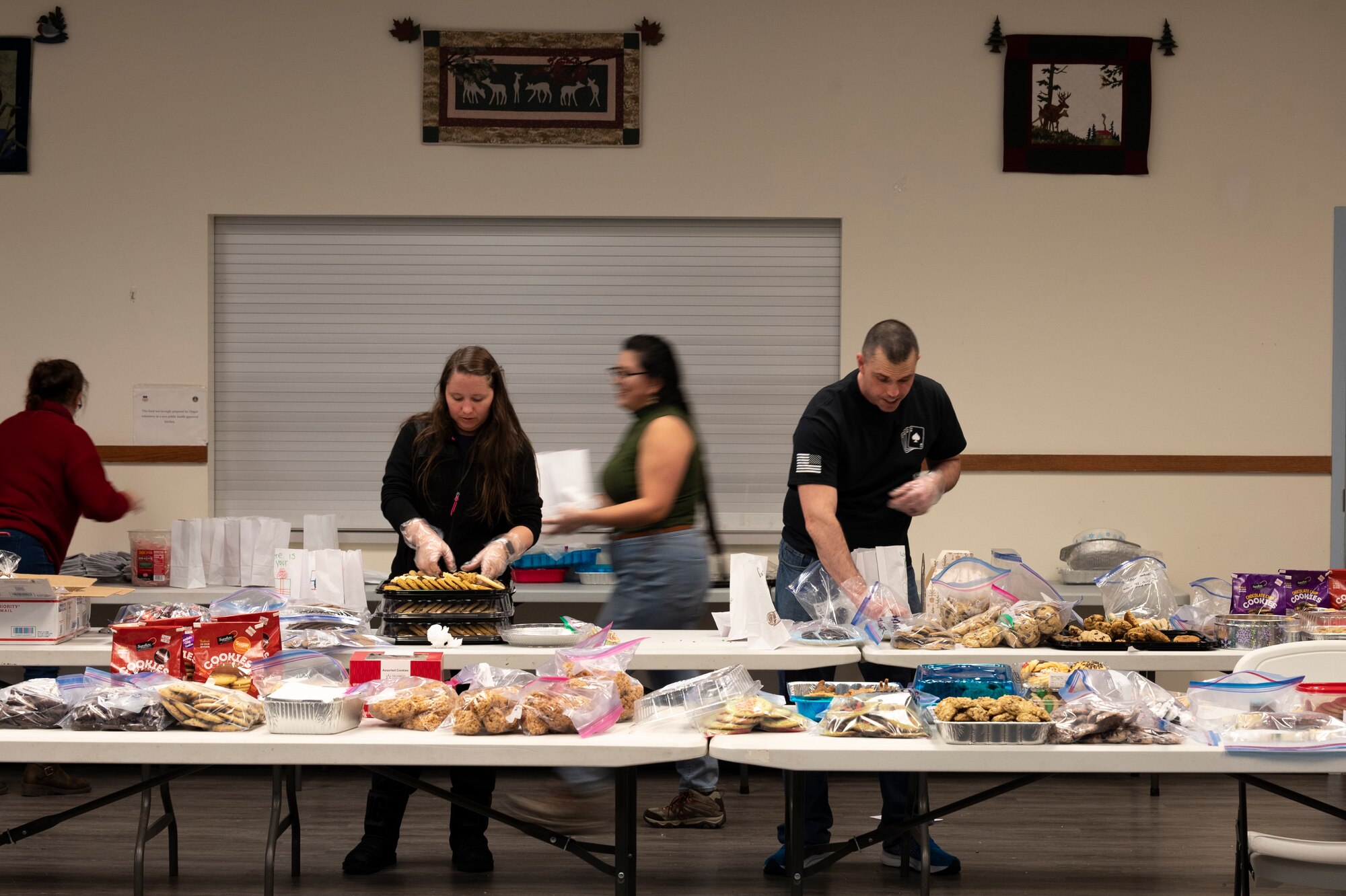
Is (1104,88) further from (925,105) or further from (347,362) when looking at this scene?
(347,362)

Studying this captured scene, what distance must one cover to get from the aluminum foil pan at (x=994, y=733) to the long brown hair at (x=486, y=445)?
5.40 ft

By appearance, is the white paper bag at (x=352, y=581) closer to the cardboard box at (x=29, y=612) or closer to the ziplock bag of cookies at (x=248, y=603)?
the ziplock bag of cookies at (x=248, y=603)

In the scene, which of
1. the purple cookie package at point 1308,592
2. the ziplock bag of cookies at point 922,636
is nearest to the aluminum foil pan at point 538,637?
the ziplock bag of cookies at point 922,636

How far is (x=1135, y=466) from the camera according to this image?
588cm

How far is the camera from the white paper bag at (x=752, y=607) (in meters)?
3.54

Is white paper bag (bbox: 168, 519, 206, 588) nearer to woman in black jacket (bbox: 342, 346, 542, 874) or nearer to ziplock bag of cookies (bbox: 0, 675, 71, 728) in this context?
woman in black jacket (bbox: 342, 346, 542, 874)

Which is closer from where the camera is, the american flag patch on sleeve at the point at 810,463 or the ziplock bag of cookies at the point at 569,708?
the ziplock bag of cookies at the point at 569,708

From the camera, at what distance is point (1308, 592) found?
365 cm

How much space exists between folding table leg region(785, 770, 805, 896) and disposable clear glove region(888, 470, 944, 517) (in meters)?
1.32

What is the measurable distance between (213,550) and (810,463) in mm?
2937

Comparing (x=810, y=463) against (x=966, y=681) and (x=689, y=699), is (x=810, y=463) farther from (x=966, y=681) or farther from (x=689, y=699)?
(x=689, y=699)

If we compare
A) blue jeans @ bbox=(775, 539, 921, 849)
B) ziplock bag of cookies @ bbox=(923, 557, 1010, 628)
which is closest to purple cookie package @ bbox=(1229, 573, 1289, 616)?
ziplock bag of cookies @ bbox=(923, 557, 1010, 628)

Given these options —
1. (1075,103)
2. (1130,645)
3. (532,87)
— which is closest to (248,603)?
(1130,645)

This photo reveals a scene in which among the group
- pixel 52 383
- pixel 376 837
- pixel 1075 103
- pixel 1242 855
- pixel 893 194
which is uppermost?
pixel 1075 103
